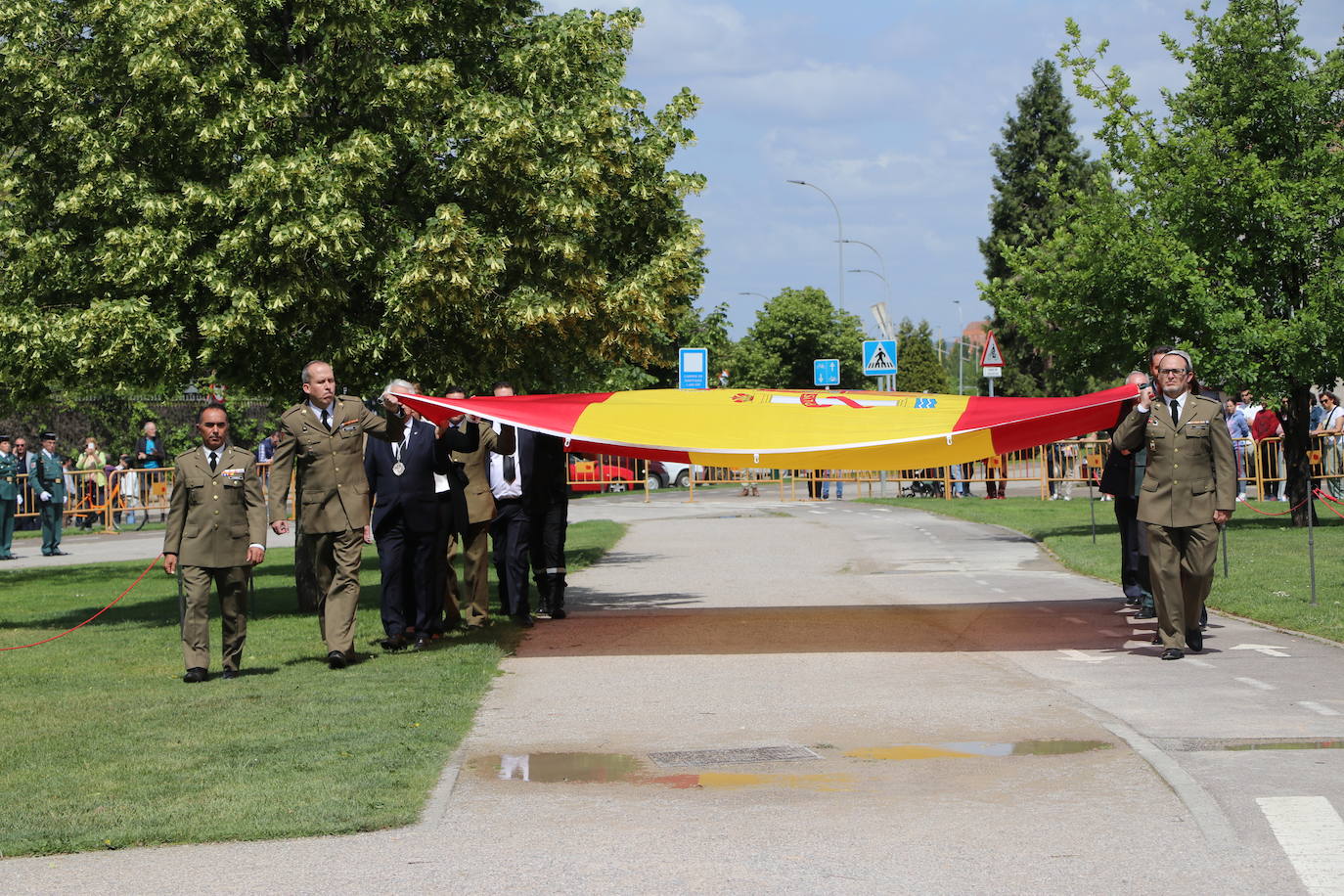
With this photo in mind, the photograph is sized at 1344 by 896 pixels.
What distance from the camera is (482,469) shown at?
14.1 metres

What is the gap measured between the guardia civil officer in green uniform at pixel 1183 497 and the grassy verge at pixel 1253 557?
1.38m

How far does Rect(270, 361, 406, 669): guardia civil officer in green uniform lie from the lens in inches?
460

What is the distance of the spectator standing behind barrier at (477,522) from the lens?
13.8 metres

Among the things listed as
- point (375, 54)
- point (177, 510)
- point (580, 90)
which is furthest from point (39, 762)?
point (580, 90)

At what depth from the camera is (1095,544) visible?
2147cm

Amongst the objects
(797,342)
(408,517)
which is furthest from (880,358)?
(797,342)

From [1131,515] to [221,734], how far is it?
8.65m

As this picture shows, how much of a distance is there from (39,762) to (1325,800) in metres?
6.33

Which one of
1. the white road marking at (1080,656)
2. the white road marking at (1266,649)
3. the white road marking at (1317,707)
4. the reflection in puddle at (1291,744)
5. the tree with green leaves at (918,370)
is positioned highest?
the tree with green leaves at (918,370)

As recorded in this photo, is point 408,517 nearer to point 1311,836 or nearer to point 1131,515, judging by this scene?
point 1131,515

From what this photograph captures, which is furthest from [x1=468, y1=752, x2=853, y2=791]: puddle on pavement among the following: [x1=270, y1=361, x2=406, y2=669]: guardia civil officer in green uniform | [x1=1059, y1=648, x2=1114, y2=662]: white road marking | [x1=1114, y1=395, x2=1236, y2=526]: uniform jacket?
[x1=1114, y1=395, x2=1236, y2=526]: uniform jacket

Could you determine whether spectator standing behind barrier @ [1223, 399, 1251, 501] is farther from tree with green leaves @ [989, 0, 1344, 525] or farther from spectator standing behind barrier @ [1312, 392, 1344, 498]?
tree with green leaves @ [989, 0, 1344, 525]

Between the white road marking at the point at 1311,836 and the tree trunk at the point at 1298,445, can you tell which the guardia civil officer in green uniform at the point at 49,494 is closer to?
the tree trunk at the point at 1298,445

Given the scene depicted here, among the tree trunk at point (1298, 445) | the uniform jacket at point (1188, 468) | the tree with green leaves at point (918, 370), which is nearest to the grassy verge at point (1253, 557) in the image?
the tree trunk at point (1298, 445)
